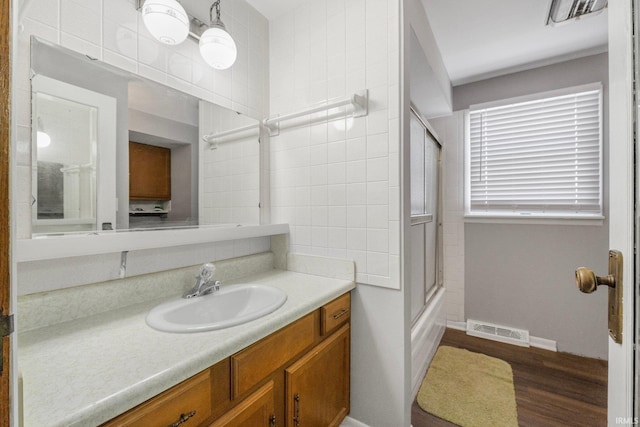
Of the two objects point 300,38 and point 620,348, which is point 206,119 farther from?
point 620,348

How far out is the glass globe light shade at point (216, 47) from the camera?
1.36m

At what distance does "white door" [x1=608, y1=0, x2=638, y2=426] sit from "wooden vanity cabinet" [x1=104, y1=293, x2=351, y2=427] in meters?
0.91

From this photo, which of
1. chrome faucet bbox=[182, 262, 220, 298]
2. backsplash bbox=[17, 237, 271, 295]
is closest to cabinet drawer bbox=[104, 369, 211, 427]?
chrome faucet bbox=[182, 262, 220, 298]

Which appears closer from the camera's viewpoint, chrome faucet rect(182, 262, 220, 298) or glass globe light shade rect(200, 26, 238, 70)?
chrome faucet rect(182, 262, 220, 298)

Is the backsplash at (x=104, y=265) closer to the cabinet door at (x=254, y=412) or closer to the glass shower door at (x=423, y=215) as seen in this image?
the cabinet door at (x=254, y=412)

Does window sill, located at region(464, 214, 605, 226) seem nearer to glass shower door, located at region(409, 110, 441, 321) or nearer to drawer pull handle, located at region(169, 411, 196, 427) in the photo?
glass shower door, located at region(409, 110, 441, 321)

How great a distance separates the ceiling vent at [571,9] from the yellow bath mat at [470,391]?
8.08ft

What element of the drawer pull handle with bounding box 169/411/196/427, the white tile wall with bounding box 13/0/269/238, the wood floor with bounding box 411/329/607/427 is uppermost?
the white tile wall with bounding box 13/0/269/238

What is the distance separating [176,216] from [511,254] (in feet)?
9.16

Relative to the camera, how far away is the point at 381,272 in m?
1.43

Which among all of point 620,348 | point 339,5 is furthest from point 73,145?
point 620,348

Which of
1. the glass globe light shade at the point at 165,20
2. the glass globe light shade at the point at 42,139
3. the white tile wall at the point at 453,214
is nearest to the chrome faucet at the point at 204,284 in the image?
the glass globe light shade at the point at 42,139

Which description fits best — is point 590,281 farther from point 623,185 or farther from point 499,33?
point 499,33

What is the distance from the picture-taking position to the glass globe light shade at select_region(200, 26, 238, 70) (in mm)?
1356
